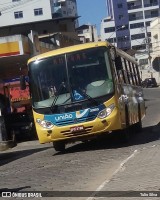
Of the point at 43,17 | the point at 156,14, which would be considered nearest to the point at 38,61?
the point at 43,17

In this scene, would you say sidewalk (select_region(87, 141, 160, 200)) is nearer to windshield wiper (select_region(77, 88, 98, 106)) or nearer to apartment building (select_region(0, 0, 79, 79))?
windshield wiper (select_region(77, 88, 98, 106))

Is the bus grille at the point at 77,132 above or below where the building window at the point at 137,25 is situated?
above

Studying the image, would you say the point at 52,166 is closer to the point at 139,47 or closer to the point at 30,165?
the point at 30,165

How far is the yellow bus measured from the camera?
44.9 ft

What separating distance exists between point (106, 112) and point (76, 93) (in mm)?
957

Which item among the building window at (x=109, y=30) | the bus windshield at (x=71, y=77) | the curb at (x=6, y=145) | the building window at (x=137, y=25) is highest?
the bus windshield at (x=71, y=77)

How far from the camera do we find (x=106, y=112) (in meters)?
13.7

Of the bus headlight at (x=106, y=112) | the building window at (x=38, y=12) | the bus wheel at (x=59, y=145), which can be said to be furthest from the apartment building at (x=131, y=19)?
the bus headlight at (x=106, y=112)

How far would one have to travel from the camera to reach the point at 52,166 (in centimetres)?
1198

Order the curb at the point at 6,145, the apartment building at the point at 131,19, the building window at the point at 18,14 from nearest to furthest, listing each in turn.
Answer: the curb at the point at 6,145 → the building window at the point at 18,14 → the apartment building at the point at 131,19

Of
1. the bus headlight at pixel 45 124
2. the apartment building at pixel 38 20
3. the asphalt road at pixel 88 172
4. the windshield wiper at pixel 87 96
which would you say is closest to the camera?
the asphalt road at pixel 88 172

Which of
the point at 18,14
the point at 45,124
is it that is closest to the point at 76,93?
the point at 45,124

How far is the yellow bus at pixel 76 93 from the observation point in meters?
13.7

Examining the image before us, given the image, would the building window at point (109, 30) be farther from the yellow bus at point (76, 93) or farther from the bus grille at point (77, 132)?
the bus grille at point (77, 132)
